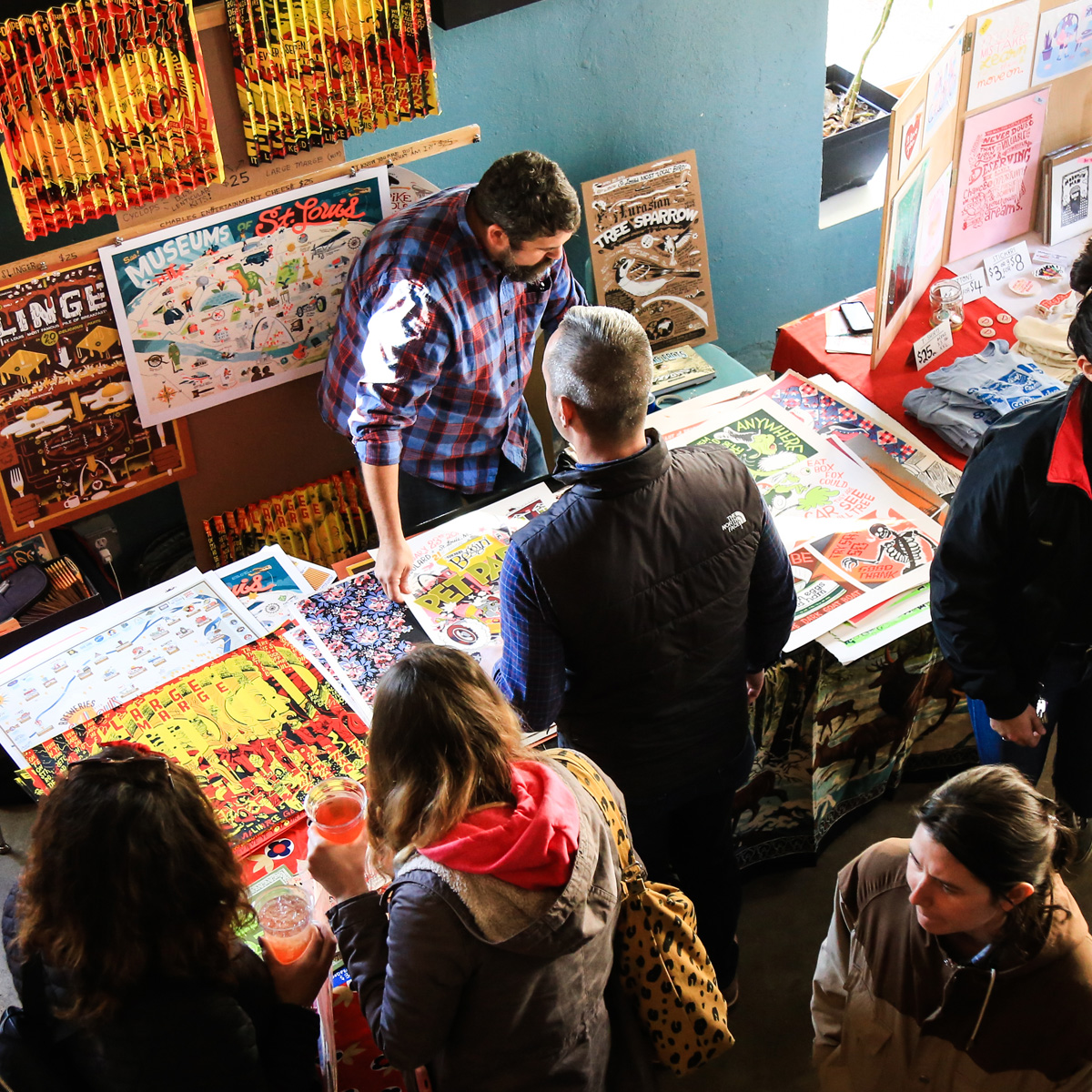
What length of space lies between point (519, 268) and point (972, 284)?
5.34 feet

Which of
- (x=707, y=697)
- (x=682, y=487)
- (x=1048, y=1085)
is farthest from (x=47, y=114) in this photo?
(x=1048, y=1085)

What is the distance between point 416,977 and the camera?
1.42m

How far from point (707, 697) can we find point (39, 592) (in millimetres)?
1873

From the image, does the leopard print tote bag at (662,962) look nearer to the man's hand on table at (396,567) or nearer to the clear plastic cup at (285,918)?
the clear plastic cup at (285,918)

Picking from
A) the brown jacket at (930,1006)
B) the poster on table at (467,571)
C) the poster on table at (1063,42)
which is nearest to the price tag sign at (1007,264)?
the poster on table at (1063,42)

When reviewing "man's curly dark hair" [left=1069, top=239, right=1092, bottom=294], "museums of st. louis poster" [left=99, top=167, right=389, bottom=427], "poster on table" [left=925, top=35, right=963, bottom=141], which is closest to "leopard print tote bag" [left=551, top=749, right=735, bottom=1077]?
"man's curly dark hair" [left=1069, top=239, right=1092, bottom=294]

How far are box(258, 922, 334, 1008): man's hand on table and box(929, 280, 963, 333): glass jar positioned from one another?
2.53m

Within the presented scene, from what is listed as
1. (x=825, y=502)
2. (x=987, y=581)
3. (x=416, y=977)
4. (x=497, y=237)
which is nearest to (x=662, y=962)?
(x=416, y=977)

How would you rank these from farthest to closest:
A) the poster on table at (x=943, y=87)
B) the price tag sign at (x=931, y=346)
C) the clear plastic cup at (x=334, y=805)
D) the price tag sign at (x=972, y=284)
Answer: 1. the price tag sign at (x=972, y=284)
2. the price tag sign at (x=931, y=346)
3. the poster on table at (x=943, y=87)
4. the clear plastic cup at (x=334, y=805)

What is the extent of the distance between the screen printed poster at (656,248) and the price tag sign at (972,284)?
766 mm

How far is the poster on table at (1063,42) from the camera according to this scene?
3.25 meters

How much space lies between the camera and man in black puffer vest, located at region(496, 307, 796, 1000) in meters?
1.82

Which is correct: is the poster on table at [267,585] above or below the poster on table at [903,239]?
below

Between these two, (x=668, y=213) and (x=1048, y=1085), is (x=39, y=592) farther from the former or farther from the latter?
(x=1048, y=1085)
